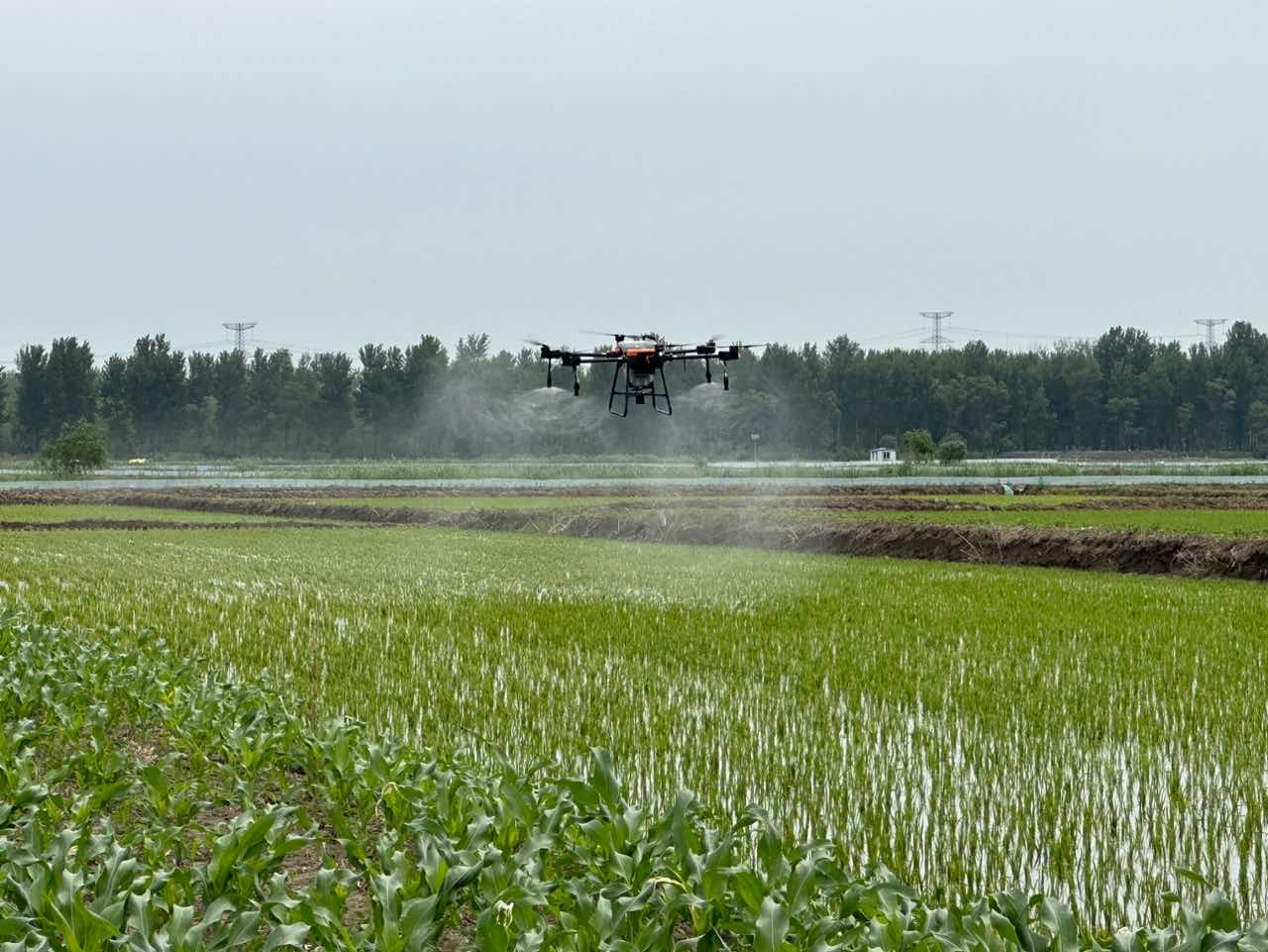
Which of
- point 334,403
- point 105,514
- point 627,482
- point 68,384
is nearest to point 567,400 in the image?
point 334,403

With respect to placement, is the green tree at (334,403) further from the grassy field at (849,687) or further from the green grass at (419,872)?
the green grass at (419,872)

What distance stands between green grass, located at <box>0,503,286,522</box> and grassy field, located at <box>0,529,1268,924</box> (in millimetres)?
14745

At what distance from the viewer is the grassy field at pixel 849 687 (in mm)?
5281

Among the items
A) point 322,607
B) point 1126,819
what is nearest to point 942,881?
point 1126,819

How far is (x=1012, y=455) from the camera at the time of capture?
283ft

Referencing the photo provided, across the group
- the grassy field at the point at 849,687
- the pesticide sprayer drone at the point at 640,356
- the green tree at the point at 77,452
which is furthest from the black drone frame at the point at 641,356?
the green tree at the point at 77,452

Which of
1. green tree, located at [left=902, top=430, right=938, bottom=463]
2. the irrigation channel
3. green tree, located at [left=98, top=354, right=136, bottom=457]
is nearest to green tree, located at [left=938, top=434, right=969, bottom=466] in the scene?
green tree, located at [left=902, top=430, right=938, bottom=463]

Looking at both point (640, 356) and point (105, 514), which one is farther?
point (105, 514)

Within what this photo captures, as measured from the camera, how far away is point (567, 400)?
2933 inches

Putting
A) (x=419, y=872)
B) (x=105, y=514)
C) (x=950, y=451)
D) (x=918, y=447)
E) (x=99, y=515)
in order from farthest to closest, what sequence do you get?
(x=950, y=451), (x=918, y=447), (x=105, y=514), (x=99, y=515), (x=419, y=872)

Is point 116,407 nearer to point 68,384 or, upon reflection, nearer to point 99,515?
point 68,384

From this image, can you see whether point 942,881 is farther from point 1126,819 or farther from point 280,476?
point 280,476

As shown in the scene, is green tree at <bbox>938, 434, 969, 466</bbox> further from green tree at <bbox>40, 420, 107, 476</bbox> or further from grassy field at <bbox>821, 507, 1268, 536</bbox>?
green tree at <bbox>40, 420, 107, 476</bbox>

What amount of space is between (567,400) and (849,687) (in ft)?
218
